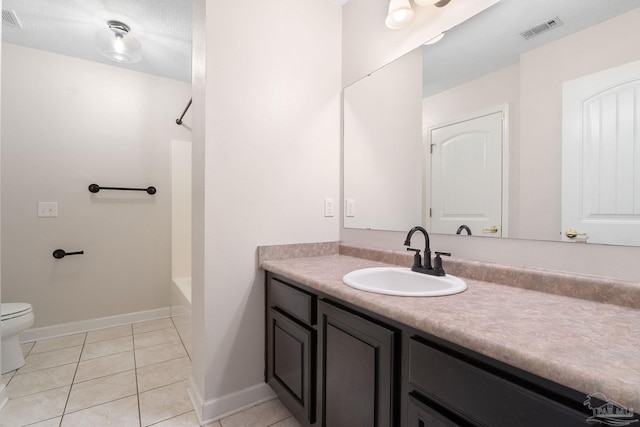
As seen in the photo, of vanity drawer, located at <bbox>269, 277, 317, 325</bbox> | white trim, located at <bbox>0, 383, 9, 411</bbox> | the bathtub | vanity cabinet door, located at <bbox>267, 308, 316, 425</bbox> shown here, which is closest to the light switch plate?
vanity drawer, located at <bbox>269, 277, 317, 325</bbox>

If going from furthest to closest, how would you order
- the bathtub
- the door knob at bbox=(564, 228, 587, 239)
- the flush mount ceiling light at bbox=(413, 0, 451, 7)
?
the bathtub → the flush mount ceiling light at bbox=(413, 0, 451, 7) → the door knob at bbox=(564, 228, 587, 239)

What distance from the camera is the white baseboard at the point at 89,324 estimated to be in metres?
2.38

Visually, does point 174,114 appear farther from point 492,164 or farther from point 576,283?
point 576,283

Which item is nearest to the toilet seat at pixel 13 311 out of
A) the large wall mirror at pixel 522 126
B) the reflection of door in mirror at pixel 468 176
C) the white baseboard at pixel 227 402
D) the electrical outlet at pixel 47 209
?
the electrical outlet at pixel 47 209

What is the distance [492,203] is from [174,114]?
9.97 ft

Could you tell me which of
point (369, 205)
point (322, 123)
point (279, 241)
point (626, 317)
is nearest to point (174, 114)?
point (322, 123)

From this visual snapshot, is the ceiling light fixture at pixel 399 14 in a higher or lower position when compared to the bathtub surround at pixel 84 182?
higher

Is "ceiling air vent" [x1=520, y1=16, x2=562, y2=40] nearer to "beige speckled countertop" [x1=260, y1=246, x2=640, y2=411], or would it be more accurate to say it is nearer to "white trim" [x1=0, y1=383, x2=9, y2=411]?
"beige speckled countertop" [x1=260, y1=246, x2=640, y2=411]

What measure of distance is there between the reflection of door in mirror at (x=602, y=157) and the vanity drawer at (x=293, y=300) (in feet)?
3.20

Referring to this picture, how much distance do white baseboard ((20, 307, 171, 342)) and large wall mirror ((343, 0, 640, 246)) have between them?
2.57m

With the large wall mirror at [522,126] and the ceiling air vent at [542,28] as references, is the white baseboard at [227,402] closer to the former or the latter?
the large wall mirror at [522,126]

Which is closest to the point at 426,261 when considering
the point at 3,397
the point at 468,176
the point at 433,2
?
the point at 468,176

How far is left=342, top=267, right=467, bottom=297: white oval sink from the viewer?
112 cm

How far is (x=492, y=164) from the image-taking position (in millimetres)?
1174
